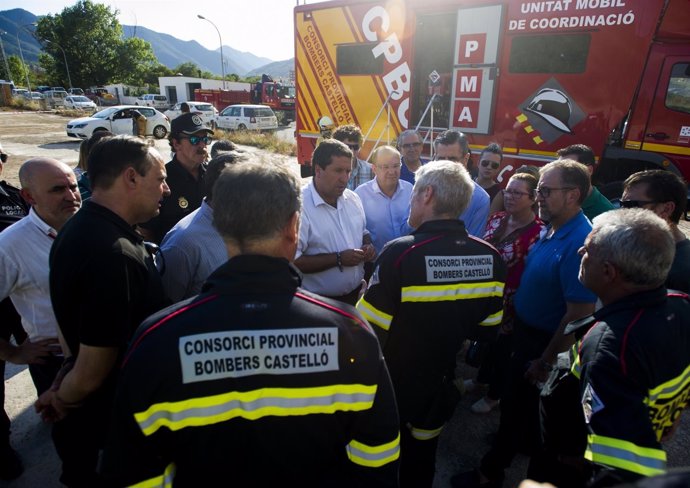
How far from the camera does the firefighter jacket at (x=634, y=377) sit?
3.69ft

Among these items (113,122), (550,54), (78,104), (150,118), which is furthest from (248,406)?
(78,104)

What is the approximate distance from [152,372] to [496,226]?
8.76 feet

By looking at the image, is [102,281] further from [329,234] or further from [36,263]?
[329,234]

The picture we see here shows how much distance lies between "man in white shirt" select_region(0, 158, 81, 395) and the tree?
60.6 metres

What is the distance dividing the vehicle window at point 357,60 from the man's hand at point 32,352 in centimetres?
595

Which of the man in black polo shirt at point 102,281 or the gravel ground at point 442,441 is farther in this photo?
the gravel ground at point 442,441

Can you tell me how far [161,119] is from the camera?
18719mm

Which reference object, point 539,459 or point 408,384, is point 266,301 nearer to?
point 408,384

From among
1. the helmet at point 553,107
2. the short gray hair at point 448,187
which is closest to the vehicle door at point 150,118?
the helmet at point 553,107

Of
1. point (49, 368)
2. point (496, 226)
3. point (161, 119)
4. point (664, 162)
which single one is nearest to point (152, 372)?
point (49, 368)

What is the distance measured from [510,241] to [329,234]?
1297mm

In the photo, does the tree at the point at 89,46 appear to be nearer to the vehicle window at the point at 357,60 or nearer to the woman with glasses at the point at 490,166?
the vehicle window at the point at 357,60

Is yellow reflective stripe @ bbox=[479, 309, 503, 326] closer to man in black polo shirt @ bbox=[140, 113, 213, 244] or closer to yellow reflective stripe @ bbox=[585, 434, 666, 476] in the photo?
yellow reflective stripe @ bbox=[585, 434, 666, 476]

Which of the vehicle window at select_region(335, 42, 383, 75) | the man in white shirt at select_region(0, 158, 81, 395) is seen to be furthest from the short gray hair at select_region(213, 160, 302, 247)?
the vehicle window at select_region(335, 42, 383, 75)
